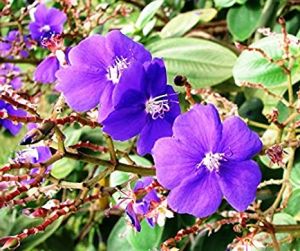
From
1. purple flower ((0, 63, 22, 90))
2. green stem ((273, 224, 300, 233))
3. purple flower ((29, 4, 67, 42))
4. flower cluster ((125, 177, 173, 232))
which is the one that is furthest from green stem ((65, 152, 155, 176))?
purple flower ((29, 4, 67, 42))

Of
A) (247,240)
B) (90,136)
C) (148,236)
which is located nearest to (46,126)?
(247,240)

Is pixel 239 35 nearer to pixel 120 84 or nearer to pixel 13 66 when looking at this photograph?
pixel 13 66

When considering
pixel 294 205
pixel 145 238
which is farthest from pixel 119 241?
pixel 294 205

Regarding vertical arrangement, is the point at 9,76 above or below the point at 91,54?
below

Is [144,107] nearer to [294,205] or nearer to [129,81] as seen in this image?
[129,81]

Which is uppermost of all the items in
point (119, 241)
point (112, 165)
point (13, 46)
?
point (112, 165)

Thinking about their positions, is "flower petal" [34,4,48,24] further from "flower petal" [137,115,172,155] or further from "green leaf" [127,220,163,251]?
"flower petal" [137,115,172,155]
